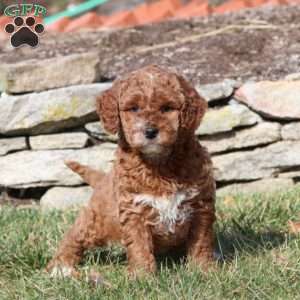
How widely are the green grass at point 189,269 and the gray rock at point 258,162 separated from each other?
48cm

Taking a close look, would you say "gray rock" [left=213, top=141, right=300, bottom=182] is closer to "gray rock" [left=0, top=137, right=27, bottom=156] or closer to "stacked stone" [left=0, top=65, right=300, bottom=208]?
"stacked stone" [left=0, top=65, right=300, bottom=208]

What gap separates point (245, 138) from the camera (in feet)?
21.2

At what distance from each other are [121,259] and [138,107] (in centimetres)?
110

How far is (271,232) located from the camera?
5258mm

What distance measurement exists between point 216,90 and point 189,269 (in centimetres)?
249

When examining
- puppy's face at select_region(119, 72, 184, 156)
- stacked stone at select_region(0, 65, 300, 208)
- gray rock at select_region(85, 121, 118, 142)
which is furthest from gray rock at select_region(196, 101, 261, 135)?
puppy's face at select_region(119, 72, 184, 156)

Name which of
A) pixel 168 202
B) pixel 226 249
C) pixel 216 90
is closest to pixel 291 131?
pixel 216 90

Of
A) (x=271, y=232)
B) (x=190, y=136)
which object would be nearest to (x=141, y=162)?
(x=190, y=136)

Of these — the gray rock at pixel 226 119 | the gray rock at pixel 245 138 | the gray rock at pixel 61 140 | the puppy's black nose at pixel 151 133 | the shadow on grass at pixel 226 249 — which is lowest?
the shadow on grass at pixel 226 249

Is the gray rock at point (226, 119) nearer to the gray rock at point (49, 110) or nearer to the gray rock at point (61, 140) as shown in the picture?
the gray rock at point (49, 110)

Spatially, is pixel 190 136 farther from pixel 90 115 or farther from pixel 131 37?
pixel 131 37

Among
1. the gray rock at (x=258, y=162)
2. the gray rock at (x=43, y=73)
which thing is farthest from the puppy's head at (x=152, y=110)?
the gray rock at (x=43, y=73)

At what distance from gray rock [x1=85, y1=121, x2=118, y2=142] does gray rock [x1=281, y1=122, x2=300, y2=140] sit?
4.31 feet

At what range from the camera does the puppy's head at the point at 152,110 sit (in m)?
4.15
